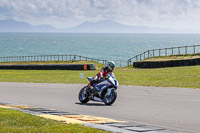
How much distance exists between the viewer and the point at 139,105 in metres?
13.0

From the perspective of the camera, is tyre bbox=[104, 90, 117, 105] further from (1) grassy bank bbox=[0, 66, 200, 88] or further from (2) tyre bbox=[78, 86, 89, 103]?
(1) grassy bank bbox=[0, 66, 200, 88]

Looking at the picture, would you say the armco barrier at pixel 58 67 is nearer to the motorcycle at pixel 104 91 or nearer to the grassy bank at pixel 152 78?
the grassy bank at pixel 152 78

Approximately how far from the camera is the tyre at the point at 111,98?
12.9m

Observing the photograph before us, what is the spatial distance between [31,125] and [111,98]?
4.71 metres

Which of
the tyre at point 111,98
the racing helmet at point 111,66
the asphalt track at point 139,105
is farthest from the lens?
the tyre at point 111,98

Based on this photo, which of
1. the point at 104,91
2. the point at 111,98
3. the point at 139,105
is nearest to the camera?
the point at 139,105

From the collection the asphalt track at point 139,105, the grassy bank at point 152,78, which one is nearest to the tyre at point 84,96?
the asphalt track at point 139,105

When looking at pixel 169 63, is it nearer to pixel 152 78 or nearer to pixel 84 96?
pixel 152 78

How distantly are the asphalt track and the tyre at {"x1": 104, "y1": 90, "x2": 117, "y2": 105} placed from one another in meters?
0.22

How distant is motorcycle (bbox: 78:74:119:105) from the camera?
496 inches

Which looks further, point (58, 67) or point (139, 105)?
point (58, 67)

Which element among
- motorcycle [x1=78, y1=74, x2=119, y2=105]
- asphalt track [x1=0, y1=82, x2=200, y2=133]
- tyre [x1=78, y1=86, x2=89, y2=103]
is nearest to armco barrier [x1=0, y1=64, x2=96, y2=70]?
asphalt track [x1=0, y1=82, x2=200, y2=133]

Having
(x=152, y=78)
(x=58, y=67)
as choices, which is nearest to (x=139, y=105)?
(x=152, y=78)

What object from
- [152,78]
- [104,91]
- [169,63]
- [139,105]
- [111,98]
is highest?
[169,63]
